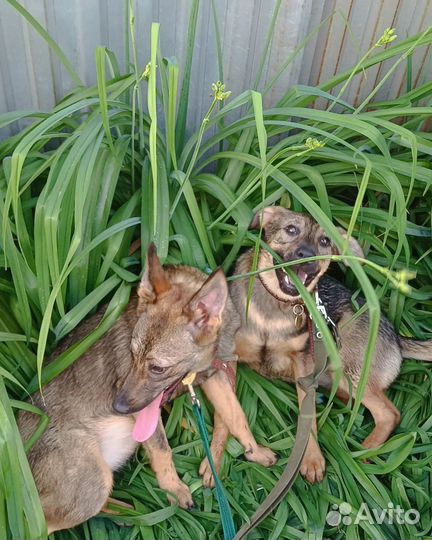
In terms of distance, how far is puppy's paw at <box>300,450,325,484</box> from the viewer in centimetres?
288

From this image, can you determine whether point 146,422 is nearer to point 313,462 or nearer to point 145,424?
point 145,424

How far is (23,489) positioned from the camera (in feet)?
7.27

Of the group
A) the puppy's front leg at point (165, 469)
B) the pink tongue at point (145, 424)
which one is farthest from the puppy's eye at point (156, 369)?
the puppy's front leg at point (165, 469)

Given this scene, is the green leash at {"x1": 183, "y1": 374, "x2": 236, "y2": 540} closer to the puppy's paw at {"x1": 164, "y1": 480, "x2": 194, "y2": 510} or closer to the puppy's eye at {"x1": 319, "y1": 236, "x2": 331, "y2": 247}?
the puppy's paw at {"x1": 164, "y1": 480, "x2": 194, "y2": 510}

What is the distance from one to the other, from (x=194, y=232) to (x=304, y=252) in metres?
0.59

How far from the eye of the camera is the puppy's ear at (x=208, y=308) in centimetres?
231

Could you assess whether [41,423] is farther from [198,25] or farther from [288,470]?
[198,25]

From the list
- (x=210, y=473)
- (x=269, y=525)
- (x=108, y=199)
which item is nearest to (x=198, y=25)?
(x=108, y=199)

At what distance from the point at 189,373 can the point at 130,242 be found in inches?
30.1

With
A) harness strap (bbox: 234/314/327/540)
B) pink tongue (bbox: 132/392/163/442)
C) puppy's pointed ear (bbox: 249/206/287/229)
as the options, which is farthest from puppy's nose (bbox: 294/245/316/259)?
pink tongue (bbox: 132/392/163/442)

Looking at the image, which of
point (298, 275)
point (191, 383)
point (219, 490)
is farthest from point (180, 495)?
point (298, 275)

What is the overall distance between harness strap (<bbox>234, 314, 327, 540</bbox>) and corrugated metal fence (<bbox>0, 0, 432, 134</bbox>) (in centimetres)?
159

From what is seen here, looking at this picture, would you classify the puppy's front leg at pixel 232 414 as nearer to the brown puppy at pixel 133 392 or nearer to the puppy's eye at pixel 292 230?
the brown puppy at pixel 133 392

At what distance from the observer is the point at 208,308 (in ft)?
8.00
